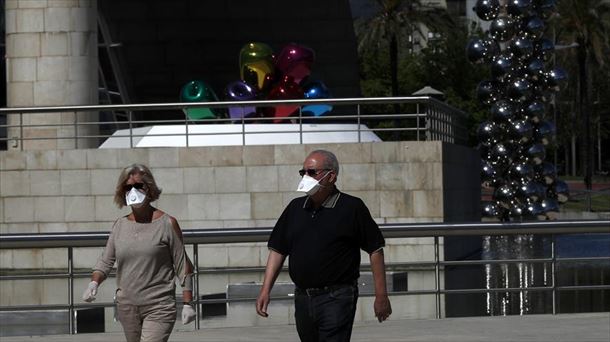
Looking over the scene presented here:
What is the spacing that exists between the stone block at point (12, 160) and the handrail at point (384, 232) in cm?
1245

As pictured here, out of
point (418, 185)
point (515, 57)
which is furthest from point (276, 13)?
point (418, 185)

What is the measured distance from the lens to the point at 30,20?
29609 millimetres

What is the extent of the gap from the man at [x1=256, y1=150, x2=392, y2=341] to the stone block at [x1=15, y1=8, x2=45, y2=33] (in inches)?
828

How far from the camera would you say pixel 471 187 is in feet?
111

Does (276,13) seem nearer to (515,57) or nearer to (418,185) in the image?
(515,57)

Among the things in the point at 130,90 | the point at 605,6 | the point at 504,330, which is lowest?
the point at 504,330

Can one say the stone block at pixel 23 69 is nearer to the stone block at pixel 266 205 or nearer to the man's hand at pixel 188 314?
the stone block at pixel 266 205

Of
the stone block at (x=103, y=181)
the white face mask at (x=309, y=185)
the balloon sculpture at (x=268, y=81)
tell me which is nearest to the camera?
the white face mask at (x=309, y=185)

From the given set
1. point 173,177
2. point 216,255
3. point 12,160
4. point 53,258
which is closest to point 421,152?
point 216,255

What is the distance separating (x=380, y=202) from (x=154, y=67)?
16.9m

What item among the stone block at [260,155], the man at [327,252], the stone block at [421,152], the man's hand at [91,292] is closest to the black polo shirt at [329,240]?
the man at [327,252]

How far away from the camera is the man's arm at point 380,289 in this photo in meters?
9.39

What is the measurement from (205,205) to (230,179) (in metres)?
0.64

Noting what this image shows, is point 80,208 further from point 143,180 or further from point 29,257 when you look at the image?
point 143,180
